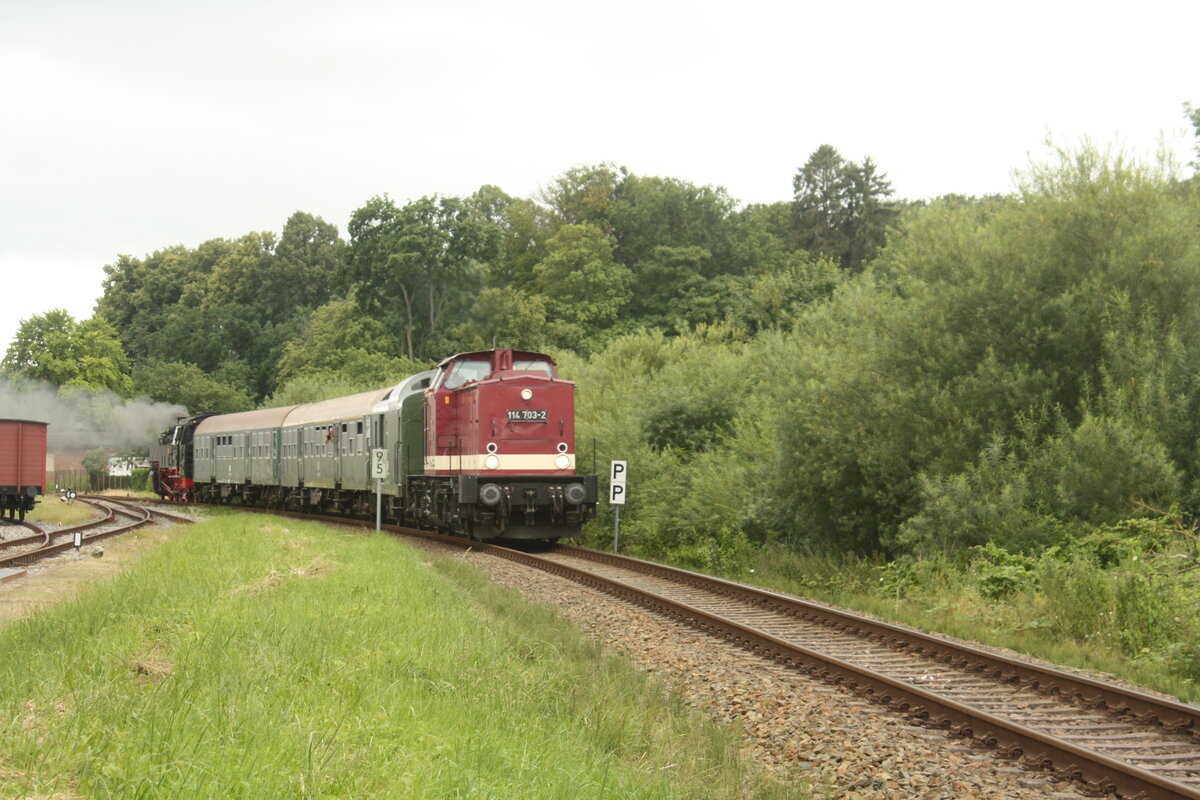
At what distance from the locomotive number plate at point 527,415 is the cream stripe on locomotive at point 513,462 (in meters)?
0.73

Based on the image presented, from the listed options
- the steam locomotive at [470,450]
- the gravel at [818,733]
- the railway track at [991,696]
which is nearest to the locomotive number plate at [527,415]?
the steam locomotive at [470,450]

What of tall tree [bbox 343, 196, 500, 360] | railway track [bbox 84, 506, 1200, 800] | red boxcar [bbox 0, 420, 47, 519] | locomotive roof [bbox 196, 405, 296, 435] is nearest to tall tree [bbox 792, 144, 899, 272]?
tall tree [bbox 343, 196, 500, 360]

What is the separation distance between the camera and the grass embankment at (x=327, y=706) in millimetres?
4660

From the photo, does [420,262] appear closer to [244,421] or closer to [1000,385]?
[244,421]

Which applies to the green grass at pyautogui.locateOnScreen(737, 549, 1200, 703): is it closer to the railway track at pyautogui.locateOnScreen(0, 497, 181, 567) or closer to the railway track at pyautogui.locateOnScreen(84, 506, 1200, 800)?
the railway track at pyautogui.locateOnScreen(84, 506, 1200, 800)

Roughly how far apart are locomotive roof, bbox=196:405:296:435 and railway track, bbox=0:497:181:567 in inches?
175

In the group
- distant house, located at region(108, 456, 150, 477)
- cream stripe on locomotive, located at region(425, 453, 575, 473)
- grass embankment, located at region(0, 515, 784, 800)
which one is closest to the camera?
grass embankment, located at region(0, 515, 784, 800)

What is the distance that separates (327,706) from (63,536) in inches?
1003

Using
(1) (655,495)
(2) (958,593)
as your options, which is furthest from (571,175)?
(2) (958,593)

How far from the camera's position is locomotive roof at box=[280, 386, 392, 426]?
96.3 feet

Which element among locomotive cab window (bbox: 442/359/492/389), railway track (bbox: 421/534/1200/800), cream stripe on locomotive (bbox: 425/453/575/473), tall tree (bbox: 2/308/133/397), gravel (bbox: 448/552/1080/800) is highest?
tall tree (bbox: 2/308/133/397)

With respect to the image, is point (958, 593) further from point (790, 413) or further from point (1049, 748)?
point (1049, 748)

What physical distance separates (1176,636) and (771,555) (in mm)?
9379

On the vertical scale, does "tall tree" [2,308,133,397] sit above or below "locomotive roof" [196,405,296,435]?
above
